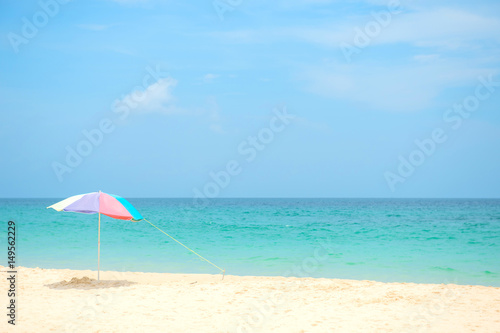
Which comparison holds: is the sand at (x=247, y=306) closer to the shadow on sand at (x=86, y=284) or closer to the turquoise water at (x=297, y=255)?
the shadow on sand at (x=86, y=284)

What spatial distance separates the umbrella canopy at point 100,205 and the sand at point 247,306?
5.31 ft

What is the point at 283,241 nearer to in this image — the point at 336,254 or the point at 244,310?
the point at 336,254

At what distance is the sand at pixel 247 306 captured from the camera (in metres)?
6.71

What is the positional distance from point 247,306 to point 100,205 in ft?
13.2

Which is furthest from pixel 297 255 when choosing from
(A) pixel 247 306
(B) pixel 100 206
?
(B) pixel 100 206

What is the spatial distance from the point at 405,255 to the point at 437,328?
34.3 feet

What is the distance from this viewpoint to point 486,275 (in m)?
12.8

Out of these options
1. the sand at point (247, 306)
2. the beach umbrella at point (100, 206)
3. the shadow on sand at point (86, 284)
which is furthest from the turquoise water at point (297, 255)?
the beach umbrella at point (100, 206)

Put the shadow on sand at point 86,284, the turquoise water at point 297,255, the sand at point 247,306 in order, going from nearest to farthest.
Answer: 1. the sand at point 247,306
2. the shadow on sand at point 86,284
3. the turquoise water at point 297,255

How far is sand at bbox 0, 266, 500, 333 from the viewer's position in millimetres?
6711

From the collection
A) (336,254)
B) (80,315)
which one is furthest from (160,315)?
(336,254)

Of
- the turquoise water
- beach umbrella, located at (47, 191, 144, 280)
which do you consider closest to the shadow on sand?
beach umbrella, located at (47, 191, 144, 280)

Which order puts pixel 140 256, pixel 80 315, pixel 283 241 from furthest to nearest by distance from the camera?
pixel 283 241 < pixel 140 256 < pixel 80 315

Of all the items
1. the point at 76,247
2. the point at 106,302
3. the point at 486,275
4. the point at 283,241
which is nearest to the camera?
the point at 106,302
